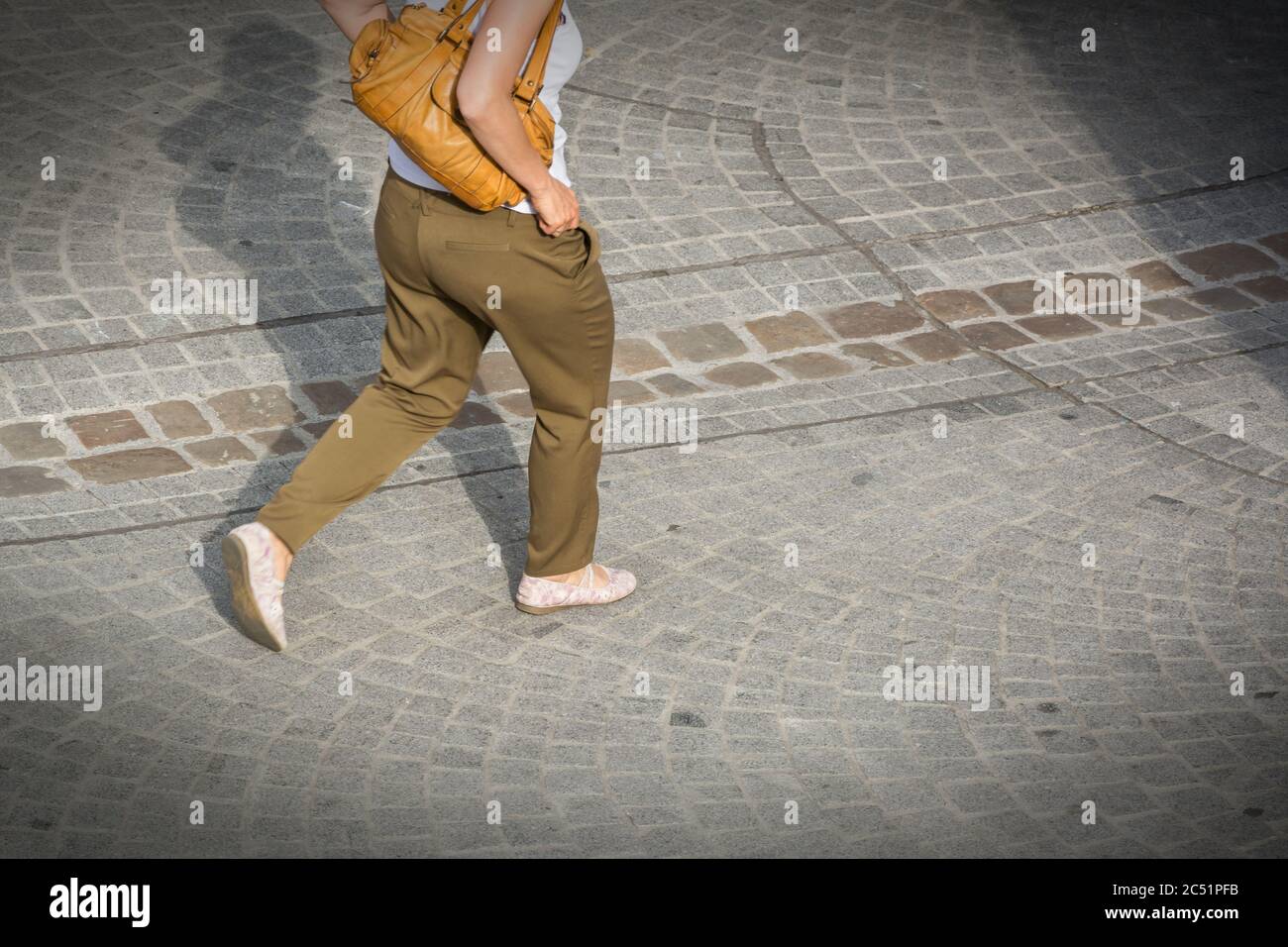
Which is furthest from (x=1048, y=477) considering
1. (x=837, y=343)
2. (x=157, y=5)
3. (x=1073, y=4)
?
(x=157, y=5)

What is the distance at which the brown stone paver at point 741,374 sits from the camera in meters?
6.23

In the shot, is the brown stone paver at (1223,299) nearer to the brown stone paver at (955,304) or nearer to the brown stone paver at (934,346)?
the brown stone paver at (955,304)

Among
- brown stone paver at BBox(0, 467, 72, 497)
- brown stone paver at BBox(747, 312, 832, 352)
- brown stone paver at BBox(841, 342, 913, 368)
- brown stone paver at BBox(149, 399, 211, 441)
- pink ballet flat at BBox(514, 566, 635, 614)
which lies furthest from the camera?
brown stone paver at BBox(747, 312, 832, 352)

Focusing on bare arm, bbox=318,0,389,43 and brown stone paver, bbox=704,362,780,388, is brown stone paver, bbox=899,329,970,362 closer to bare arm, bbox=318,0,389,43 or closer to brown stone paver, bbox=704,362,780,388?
brown stone paver, bbox=704,362,780,388

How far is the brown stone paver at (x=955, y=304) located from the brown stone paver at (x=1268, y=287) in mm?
1160

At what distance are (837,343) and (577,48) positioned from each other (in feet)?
8.81

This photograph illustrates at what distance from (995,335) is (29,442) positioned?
3686 mm

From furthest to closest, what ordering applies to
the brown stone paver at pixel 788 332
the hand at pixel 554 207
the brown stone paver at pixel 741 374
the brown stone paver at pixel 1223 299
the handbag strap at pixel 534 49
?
the brown stone paver at pixel 1223 299 → the brown stone paver at pixel 788 332 → the brown stone paver at pixel 741 374 → the hand at pixel 554 207 → the handbag strap at pixel 534 49

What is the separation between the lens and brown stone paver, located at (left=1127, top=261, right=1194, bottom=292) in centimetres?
706

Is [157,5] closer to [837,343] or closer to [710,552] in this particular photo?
[837,343]

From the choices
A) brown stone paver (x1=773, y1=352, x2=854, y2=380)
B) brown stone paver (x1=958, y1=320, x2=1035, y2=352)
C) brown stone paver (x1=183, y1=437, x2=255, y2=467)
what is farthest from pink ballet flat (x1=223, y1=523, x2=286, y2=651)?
brown stone paver (x1=958, y1=320, x2=1035, y2=352)

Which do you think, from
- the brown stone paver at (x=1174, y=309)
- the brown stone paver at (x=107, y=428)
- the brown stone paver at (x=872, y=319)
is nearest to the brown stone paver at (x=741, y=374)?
the brown stone paver at (x=872, y=319)

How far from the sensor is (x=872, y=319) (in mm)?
6730

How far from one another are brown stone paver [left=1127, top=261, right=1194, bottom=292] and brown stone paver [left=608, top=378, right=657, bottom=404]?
93.8 inches
